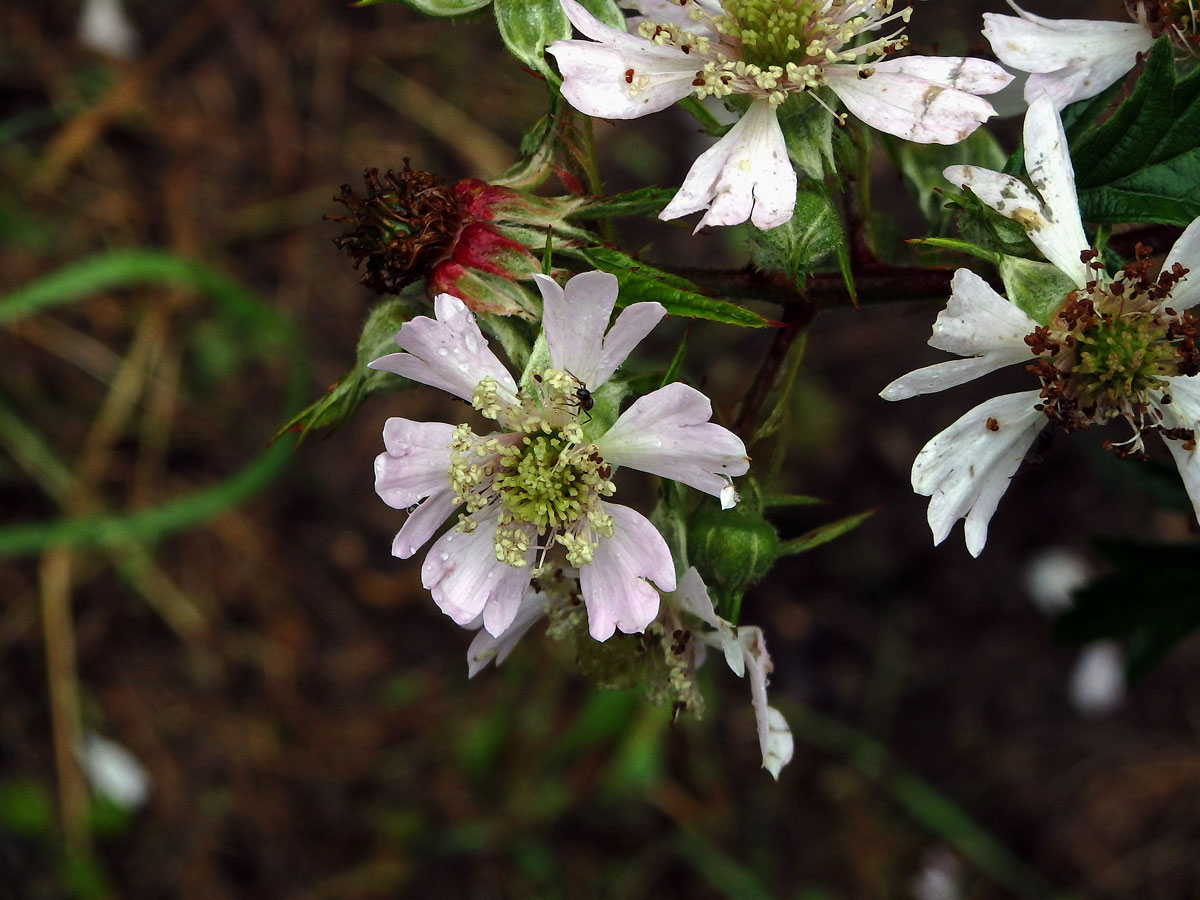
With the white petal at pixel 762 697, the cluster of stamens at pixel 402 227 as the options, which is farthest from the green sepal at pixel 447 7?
the white petal at pixel 762 697

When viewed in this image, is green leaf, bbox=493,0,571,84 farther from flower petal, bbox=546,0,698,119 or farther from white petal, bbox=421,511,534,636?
white petal, bbox=421,511,534,636

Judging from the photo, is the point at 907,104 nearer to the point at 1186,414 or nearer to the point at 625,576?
the point at 1186,414

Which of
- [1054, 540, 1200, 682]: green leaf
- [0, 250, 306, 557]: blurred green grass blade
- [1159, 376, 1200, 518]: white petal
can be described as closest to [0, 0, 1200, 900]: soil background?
[0, 250, 306, 557]: blurred green grass blade

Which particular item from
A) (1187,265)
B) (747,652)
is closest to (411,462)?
(747,652)

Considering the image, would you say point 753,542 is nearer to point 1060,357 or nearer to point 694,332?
point 1060,357

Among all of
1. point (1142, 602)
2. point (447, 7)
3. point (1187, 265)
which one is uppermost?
point (447, 7)

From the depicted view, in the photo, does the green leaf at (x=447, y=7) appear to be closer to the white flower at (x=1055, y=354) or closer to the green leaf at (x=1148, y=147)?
the white flower at (x=1055, y=354)
